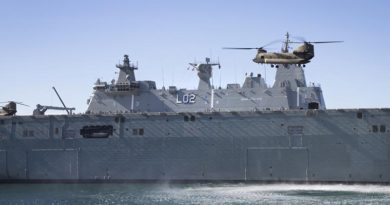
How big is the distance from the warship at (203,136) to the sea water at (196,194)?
3.80ft

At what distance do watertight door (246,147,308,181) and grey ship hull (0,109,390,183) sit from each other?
0.07m

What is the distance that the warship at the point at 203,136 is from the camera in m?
37.5

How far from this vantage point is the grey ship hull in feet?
123

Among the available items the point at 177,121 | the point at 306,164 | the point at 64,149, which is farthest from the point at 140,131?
the point at 306,164

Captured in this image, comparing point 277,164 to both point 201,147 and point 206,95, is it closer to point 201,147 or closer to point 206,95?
point 201,147

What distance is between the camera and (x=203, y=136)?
39969 mm

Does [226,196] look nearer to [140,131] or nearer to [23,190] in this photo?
[140,131]

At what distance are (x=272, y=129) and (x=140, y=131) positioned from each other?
9.67 m

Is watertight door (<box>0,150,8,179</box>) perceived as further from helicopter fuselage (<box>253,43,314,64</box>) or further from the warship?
helicopter fuselage (<box>253,43,314,64</box>)

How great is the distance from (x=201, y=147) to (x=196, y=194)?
234 inches

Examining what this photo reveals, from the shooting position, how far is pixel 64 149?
141 ft

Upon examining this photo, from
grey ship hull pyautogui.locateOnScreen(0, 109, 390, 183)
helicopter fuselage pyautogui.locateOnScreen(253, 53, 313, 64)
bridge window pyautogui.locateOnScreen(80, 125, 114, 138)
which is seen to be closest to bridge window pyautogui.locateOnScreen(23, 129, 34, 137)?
grey ship hull pyautogui.locateOnScreen(0, 109, 390, 183)

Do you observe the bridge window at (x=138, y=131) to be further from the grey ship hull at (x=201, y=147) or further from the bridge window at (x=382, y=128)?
the bridge window at (x=382, y=128)

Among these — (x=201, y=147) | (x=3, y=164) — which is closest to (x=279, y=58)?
(x=201, y=147)
